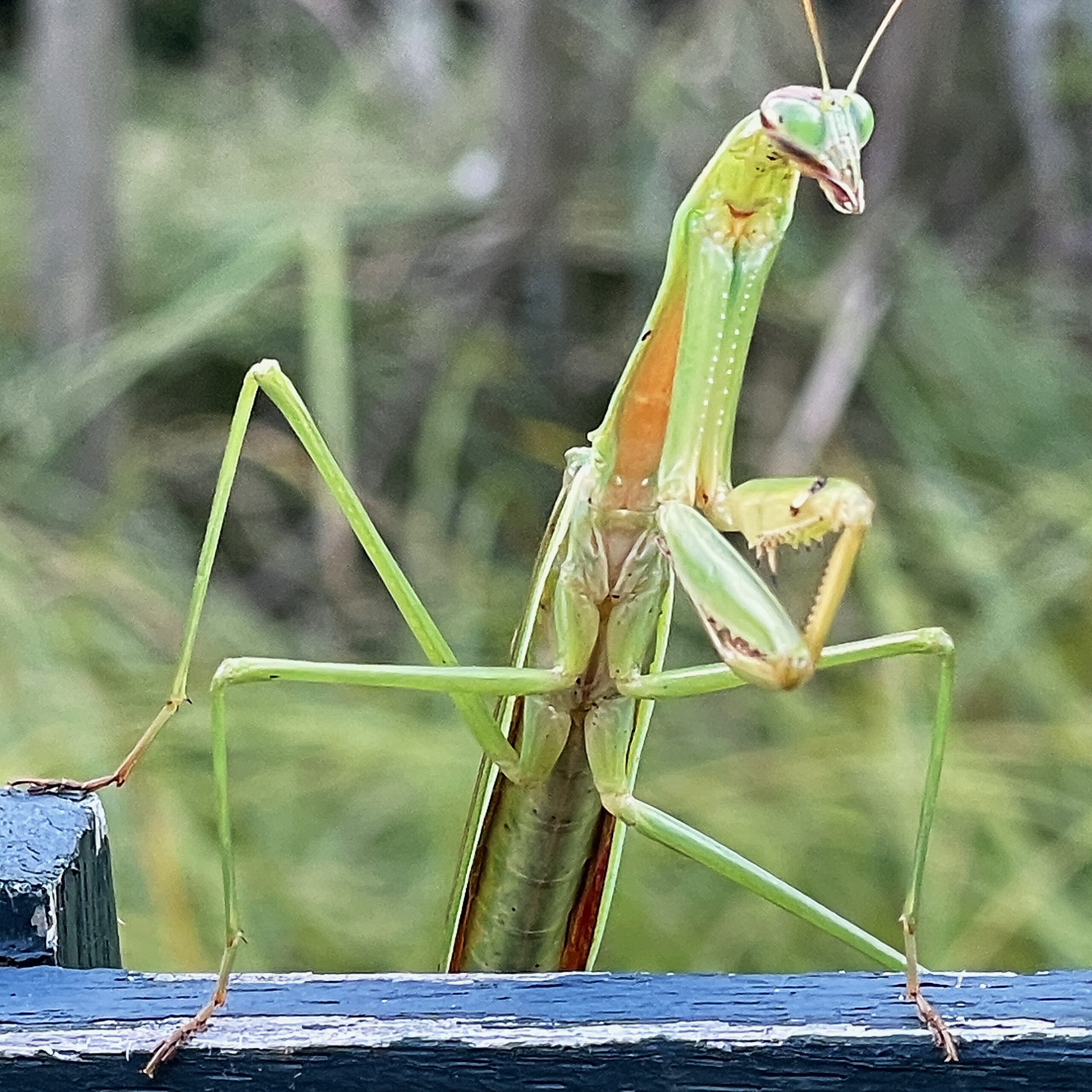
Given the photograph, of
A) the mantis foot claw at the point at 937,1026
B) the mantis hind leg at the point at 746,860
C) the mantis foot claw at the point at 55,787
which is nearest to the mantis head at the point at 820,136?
the mantis hind leg at the point at 746,860

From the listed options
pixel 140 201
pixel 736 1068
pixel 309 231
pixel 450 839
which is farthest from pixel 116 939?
pixel 140 201

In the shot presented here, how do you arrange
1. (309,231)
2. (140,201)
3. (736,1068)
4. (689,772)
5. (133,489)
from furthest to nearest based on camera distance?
(140,201)
(309,231)
(133,489)
(689,772)
(736,1068)

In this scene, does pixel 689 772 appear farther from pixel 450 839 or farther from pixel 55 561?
pixel 55 561

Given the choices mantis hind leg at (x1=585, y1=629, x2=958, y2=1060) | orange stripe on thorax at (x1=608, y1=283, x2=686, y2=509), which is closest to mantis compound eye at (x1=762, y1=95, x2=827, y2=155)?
orange stripe on thorax at (x1=608, y1=283, x2=686, y2=509)

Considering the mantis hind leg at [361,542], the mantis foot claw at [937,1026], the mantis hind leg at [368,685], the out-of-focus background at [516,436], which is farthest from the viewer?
the out-of-focus background at [516,436]

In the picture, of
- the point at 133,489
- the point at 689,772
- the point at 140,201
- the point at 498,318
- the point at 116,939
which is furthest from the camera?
the point at 140,201

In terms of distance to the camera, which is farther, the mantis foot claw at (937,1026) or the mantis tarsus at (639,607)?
the mantis tarsus at (639,607)

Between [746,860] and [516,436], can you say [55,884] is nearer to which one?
[746,860]

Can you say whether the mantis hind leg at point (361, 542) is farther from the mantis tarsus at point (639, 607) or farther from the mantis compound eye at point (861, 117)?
the mantis compound eye at point (861, 117)
